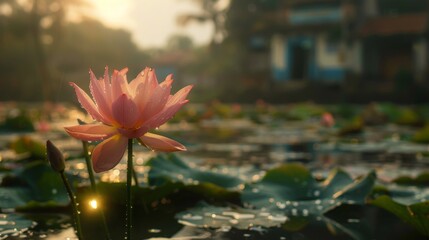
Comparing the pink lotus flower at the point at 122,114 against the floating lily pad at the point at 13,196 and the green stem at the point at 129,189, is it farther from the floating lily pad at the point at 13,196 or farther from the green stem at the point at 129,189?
the floating lily pad at the point at 13,196

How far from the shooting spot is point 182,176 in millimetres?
1968

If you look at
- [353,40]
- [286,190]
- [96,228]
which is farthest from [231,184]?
[353,40]

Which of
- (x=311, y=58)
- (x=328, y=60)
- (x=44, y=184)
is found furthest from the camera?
(x=311, y=58)

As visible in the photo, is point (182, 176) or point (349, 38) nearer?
point (182, 176)

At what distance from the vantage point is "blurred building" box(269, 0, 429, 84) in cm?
1550

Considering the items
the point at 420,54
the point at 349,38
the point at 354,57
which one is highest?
the point at 349,38

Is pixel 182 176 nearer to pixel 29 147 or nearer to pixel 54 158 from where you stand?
pixel 54 158

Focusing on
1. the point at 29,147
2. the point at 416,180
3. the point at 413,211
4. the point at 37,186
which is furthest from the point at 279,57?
the point at 413,211

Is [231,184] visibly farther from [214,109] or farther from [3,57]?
[3,57]

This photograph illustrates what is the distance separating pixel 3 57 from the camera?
2461 centimetres

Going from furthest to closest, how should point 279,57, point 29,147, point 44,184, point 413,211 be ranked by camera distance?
point 279,57 → point 29,147 → point 44,184 → point 413,211

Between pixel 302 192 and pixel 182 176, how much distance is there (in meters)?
0.42

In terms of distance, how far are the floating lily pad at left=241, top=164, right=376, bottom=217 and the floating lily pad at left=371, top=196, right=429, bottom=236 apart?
0.78 feet

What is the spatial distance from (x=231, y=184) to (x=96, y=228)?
620 millimetres
